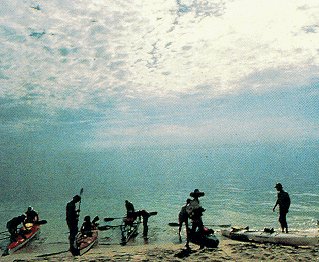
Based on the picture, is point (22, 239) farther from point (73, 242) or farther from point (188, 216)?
point (188, 216)

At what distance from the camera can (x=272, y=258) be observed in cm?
1165

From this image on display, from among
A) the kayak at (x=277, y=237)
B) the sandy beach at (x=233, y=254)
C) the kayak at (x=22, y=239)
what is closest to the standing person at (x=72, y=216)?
the sandy beach at (x=233, y=254)

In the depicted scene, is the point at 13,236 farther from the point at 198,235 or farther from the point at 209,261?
the point at 209,261

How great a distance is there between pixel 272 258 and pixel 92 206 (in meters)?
49.3

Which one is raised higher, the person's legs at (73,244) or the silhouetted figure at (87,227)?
the person's legs at (73,244)

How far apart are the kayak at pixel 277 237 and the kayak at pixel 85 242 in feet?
32.5

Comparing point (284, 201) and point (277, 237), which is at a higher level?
point (284, 201)

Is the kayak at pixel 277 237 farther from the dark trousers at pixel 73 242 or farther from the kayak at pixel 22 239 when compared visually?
Answer: the kayak at pixel 22 239

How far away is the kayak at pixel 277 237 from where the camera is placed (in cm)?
1479

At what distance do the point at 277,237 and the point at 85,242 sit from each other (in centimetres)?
1199

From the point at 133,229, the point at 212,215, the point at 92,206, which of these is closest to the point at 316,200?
the point at 212,215

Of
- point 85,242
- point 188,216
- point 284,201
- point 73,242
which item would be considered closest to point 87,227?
point 85,242

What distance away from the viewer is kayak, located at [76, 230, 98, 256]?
56.6 feet

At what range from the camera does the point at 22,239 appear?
21.3m
